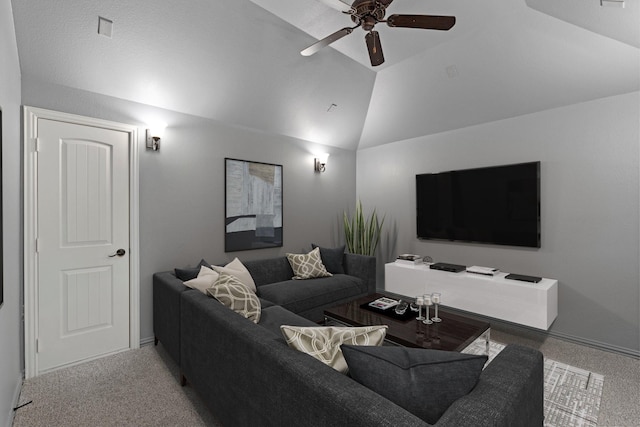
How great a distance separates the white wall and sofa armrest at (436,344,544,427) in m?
2.25

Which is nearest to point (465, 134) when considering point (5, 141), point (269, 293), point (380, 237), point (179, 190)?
point (380, 237)

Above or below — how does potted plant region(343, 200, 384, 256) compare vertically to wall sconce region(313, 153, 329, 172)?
below

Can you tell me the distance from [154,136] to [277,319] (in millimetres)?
2187

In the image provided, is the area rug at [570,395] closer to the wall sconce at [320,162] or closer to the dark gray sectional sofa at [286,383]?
the dark gray sectional sofa at [286,383]

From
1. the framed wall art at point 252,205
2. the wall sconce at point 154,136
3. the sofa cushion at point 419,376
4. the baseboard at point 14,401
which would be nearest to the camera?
the sofa cushion at point 419,376

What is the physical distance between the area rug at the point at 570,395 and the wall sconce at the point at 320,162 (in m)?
3.45

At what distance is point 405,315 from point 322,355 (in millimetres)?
1556

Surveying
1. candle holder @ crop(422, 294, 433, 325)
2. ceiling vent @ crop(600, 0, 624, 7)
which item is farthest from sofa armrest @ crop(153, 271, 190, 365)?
ceiling vent @ crop(600, 0, 624, 7)

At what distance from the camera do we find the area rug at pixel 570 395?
194cm

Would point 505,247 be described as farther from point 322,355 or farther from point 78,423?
point 78,423

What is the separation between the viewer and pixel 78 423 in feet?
6.31

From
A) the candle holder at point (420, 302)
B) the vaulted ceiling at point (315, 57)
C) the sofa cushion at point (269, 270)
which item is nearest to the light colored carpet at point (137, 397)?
the candle holder at point (420, 302)

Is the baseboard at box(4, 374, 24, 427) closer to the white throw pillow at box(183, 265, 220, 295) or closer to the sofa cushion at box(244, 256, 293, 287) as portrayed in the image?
the white throw pillow at box(183, 265, 220, 295)

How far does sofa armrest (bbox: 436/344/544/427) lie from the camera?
35.6 inches
